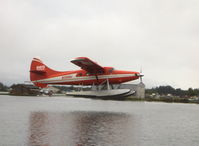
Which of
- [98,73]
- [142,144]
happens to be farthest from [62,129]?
[98,73]

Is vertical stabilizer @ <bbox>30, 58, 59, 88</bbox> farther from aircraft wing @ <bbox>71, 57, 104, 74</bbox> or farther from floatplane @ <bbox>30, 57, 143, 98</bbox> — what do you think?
aircraft wing @ <bbox>71, 57, 104, 74</bbox>

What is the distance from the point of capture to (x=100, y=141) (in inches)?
401

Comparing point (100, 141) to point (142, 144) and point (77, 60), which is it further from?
point (77, 60)

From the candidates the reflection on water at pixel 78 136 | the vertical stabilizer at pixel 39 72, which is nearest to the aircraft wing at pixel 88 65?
the vertical stabilizer at pixel 39 72

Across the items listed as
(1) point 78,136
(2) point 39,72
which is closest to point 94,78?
(2) point 39,72

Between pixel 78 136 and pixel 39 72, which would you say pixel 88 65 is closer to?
pixel 39 72

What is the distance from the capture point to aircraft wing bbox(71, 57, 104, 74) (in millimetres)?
23484

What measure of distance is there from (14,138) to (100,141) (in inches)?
130

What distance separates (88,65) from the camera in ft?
80.1

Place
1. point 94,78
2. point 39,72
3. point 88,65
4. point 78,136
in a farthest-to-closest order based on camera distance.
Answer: point 39,72, point 94,78, point 88,65, point 78,136

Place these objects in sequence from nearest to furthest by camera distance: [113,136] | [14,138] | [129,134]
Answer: [14,138]
[113,136]
[129,134]

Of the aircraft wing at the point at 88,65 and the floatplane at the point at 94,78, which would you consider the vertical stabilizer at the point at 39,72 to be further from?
the aircraft wing at the point at 88,65

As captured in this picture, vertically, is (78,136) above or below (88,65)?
below

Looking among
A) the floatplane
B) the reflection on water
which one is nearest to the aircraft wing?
the floatplane
